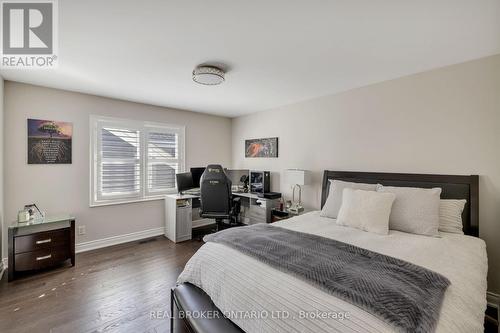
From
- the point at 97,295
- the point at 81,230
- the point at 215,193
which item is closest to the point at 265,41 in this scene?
the point at 215,193

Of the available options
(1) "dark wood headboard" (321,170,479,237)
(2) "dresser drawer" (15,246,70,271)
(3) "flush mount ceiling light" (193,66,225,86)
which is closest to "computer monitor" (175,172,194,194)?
(2) "dresser drawer" (15,246,70,271)

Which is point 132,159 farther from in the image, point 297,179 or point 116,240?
point 297,179

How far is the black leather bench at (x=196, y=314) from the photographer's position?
4.43 feet

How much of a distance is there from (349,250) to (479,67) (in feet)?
7.33

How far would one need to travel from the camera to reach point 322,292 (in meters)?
1.17

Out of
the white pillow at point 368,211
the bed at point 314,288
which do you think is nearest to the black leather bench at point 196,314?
the bed at point 314,288

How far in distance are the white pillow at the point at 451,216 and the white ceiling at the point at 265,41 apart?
1.42 metres

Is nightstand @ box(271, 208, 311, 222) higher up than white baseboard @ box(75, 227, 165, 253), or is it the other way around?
nightstand @ box(271, 208, 311, 222)

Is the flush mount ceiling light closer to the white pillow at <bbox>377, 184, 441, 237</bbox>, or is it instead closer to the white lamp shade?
the white lamp shade

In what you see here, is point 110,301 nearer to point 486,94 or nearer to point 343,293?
point 343,293

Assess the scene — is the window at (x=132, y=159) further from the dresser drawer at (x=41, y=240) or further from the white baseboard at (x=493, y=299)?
the white baseboard at (x=493, y=299)

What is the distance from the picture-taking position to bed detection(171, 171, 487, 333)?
1.06m

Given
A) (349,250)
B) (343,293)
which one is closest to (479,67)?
(349,250)

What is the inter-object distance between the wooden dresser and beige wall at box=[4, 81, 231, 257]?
1.35 feet
